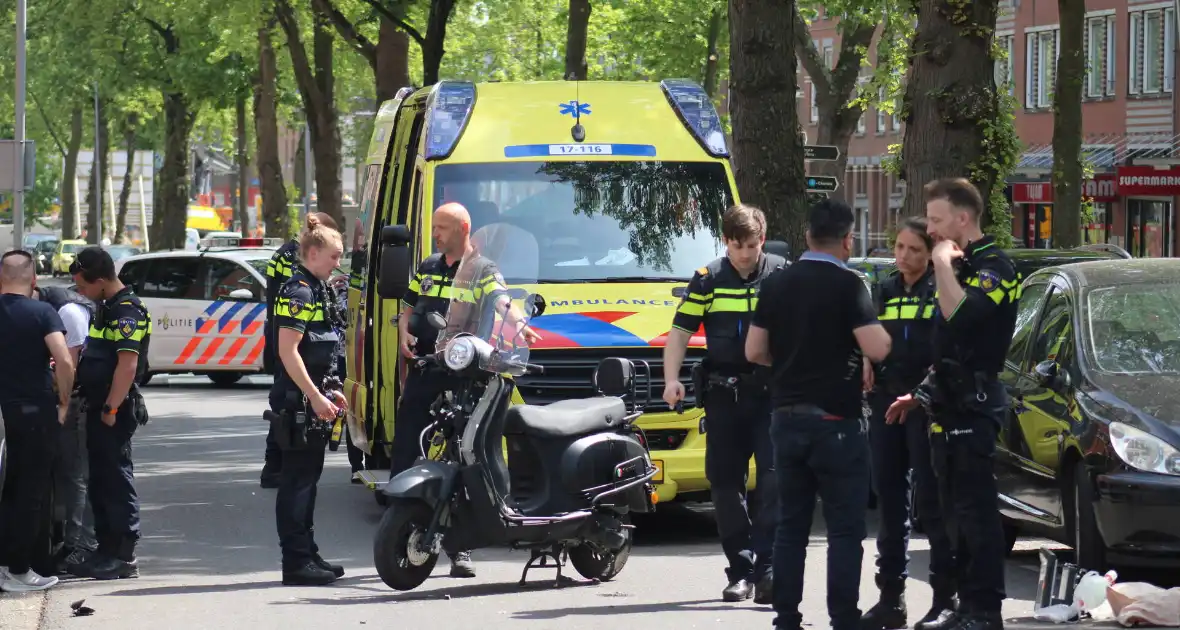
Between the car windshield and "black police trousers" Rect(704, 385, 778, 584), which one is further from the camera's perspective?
the car windshield

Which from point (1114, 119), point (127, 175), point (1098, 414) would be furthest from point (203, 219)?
point (1098, 414)

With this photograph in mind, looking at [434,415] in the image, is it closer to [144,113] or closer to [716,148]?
[716,148]

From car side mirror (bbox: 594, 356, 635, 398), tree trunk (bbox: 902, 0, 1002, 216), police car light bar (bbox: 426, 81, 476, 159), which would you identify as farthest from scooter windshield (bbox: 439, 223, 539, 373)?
tree trunk (bbox: 902, 0, 1002, 216)

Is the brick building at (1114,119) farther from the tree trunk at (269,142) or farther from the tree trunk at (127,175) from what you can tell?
the tree trunk at (127,175)

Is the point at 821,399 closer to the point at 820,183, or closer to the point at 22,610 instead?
the point at 22,610

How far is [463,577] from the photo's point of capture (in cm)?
998

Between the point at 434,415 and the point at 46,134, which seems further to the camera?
the point at 46,134

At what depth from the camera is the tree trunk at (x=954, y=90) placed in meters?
13.6

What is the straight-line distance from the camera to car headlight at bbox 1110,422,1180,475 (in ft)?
28.8

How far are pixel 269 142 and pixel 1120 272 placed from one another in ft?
102

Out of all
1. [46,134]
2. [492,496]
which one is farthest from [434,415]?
[46,134]

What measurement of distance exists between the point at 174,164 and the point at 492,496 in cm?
4116

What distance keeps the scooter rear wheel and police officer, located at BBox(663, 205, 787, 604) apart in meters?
0.82

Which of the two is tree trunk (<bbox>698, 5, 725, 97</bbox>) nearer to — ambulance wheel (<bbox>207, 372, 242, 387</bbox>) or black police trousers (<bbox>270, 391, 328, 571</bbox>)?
ambulance wheel (<bbox>207, 372, 242, 387</bbox>)
